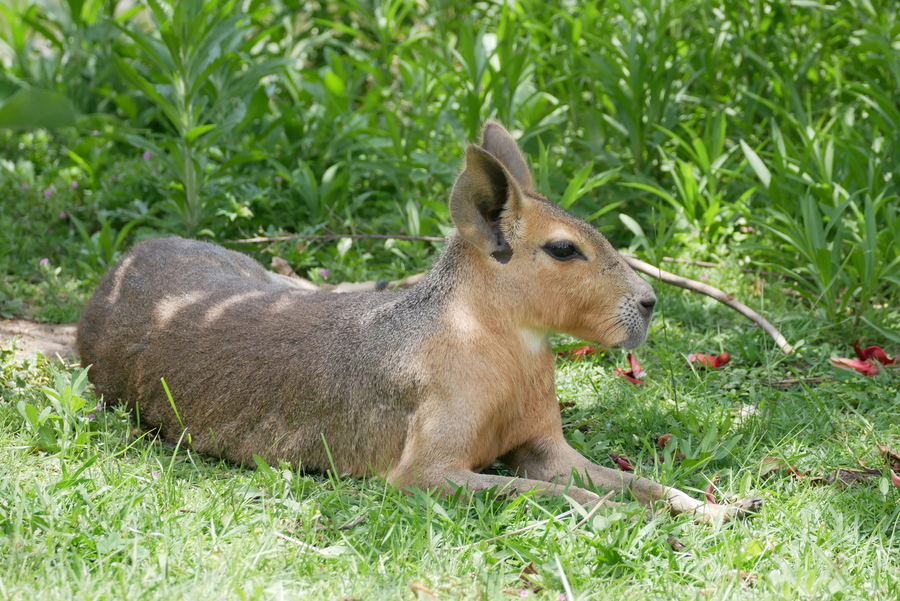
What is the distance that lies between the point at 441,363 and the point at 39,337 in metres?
2.55

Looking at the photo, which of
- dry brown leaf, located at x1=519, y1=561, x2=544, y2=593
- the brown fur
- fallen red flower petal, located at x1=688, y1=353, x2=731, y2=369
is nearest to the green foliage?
fallen red flower petal, located at x1=688, y1=353, x2=731, y2=369

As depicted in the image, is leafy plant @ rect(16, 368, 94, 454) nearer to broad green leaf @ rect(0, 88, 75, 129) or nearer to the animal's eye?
the animal's eye

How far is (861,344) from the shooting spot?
4.43 metres

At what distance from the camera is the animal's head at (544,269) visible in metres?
3.20

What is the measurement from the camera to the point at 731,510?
9.46ft

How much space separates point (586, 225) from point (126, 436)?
1.93 m

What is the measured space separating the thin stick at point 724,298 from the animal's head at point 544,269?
1076mm

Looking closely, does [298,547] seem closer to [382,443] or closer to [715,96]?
[382,443]

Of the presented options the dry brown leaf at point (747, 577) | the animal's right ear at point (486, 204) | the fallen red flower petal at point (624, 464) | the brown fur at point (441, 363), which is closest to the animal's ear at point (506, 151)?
the brown fur at point (441, 363)

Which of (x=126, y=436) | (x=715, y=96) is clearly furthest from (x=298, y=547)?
(x=715, y=96)

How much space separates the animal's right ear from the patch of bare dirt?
2283 millimetres

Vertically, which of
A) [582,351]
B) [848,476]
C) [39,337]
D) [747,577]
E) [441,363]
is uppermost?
[441,363]

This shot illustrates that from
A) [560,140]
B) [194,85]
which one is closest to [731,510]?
[194,85]

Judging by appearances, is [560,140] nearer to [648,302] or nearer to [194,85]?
[194,85]
